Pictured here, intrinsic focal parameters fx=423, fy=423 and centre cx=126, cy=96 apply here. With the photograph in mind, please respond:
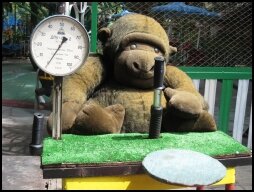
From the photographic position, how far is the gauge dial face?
8.52 ft

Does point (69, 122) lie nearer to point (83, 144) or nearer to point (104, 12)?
point (83, 144)

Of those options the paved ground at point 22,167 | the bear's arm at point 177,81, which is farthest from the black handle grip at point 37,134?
the bear's arm at point 177,81

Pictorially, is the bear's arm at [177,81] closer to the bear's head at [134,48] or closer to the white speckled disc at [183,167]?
the bear's head at [134,48]

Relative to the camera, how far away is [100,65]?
347 cm

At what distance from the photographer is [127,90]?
3.37 m

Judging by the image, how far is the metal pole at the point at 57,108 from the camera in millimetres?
2680

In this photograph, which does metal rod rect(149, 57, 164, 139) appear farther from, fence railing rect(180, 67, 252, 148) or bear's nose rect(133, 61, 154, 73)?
fence railing rect(180, 67, 252, 148)

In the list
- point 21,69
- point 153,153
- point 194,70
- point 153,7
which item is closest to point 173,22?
point 153,7

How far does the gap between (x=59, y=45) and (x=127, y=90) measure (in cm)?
90

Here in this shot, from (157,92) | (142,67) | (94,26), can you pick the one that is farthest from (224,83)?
(157,92)

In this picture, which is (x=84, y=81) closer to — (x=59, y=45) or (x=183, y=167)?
(x=59, y=45)

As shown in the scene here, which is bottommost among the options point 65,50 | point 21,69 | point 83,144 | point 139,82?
point 21,69

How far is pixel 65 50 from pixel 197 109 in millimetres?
1039

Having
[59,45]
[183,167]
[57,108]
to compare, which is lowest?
[183,167]
